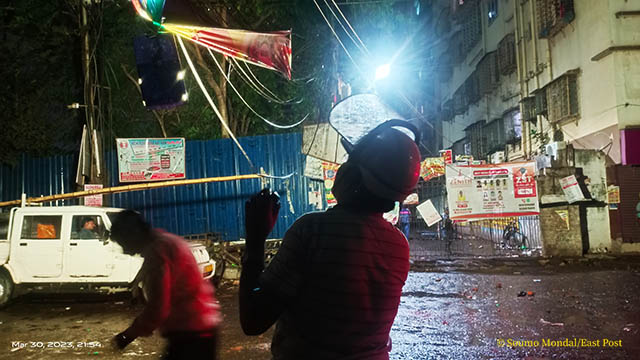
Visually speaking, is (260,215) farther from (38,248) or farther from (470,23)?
(470,23)

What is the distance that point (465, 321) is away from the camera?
247 inches

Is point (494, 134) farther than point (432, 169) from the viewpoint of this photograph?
Yes

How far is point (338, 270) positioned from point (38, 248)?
27.8 ft

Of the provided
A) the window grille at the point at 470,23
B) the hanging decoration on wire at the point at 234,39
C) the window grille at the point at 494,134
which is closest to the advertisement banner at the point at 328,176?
the hanging decoration on wire at the point at 234,39

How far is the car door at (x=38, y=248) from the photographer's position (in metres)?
7.91

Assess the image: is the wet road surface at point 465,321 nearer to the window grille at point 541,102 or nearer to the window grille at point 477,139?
the window grille at point 541,102

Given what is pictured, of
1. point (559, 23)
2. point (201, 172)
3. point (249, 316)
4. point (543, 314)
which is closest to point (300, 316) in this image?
point (249, 316)

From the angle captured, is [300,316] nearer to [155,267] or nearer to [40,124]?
[155,267]

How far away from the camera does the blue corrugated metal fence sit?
10750 mm

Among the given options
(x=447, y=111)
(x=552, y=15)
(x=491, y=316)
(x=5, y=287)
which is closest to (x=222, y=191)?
(x=5, y=287)

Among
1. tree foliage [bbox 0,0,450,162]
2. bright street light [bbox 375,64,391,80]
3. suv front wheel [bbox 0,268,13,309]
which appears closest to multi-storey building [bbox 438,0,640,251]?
tree foliage [bbox 0,0,450,162]

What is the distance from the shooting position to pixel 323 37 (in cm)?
1705

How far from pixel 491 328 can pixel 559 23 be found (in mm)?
12411

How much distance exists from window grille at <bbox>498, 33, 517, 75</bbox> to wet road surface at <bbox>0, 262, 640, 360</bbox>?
35.8 ft
